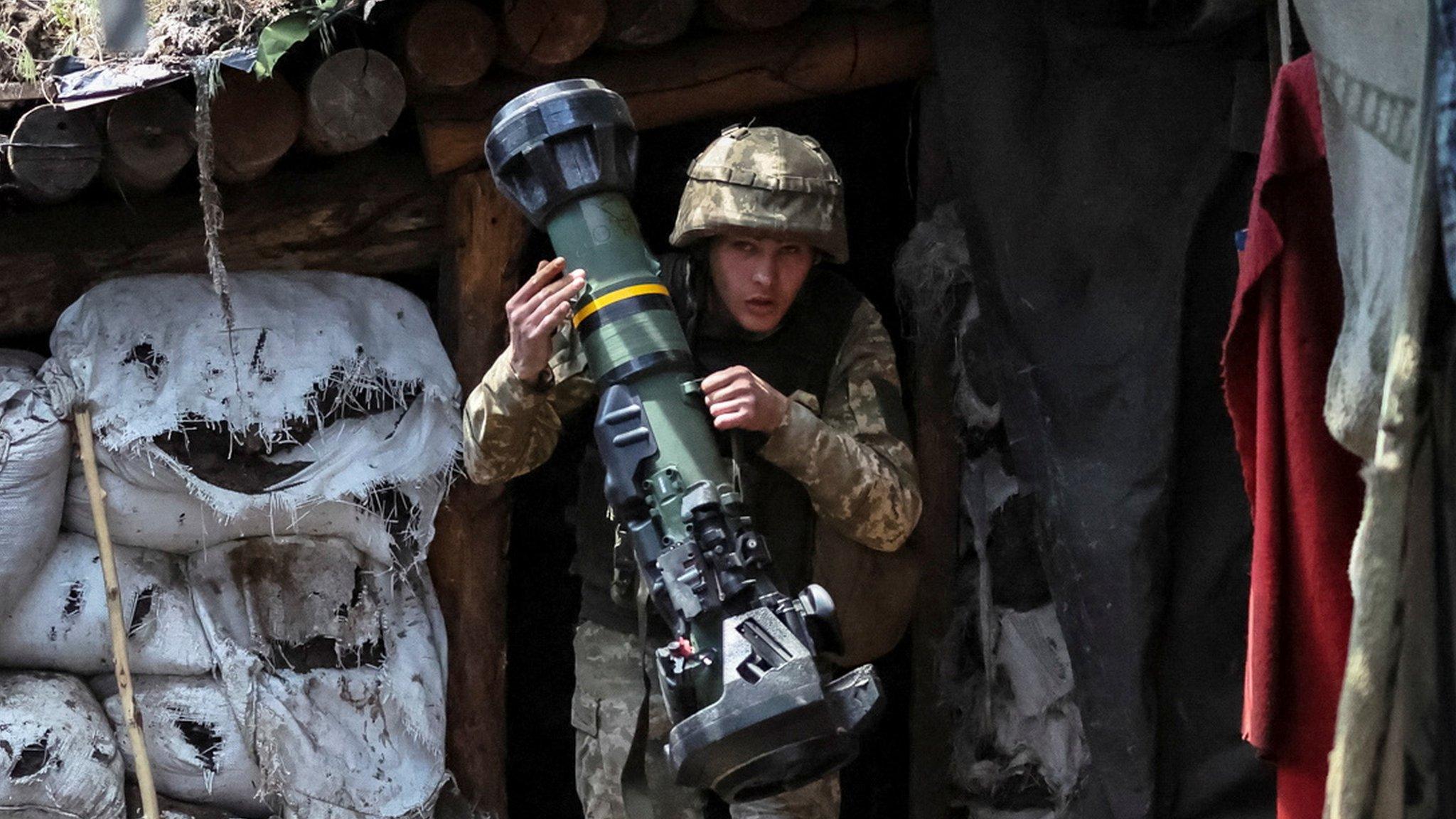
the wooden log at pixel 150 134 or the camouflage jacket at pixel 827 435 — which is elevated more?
the wooden log at pixel 150 134

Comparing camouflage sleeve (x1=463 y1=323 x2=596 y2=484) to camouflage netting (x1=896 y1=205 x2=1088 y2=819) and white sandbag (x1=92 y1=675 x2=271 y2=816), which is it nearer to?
white sandbag (x1=92 y1=675 x2=271 y2=816)

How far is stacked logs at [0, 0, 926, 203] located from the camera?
3.51 m

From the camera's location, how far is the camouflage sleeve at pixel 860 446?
3.29m

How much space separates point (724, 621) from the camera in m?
2.90

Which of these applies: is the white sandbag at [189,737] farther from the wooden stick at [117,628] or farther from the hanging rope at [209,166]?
the hanging rope at [209,166]

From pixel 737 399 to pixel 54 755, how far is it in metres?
1.56

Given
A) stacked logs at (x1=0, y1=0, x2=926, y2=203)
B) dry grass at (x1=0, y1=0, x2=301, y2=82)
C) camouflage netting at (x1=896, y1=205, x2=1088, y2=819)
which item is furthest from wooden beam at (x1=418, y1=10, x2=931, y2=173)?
dry grass at (x1=0, y1=0, x2=301, y2=82)

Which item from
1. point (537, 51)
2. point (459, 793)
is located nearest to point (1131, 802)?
point (459, 793)

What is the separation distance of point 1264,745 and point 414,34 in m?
2.14

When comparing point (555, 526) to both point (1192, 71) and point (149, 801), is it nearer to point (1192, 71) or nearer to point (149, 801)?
point (149, 801)

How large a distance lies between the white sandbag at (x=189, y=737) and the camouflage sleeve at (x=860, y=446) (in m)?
1.31

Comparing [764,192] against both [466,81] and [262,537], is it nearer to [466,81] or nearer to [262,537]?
[466,81]

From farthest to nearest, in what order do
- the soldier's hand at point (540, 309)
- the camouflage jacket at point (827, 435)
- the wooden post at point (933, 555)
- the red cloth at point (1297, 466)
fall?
1. the wooden post at point (933, 555)
2. the camouflage jacket at point (827, 435)
3. the soldier's hand at point (540, 309)
4. the red cloth at point (1297, 466)

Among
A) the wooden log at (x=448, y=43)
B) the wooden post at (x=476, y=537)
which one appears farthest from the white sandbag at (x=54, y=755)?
the wooden log at (x=448, y=43)
